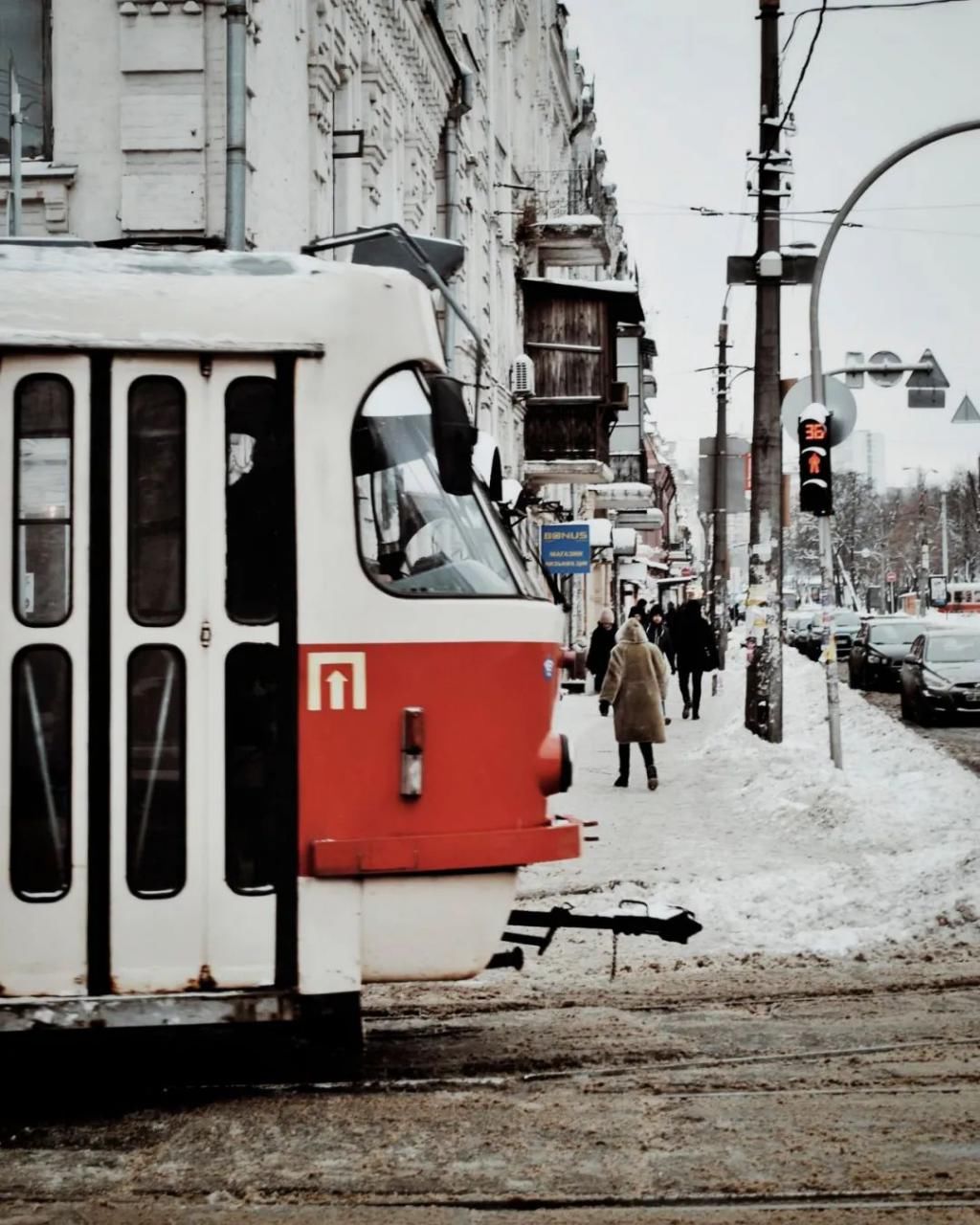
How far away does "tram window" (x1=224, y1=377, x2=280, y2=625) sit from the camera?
6.00 meters

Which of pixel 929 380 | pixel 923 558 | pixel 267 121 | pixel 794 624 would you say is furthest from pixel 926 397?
pixel 923 558

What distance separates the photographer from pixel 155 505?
598cm

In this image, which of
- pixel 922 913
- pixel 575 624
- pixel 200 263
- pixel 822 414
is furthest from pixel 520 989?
pixel 575 624

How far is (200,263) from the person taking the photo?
6.17 m

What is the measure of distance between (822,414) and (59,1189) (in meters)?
13.6

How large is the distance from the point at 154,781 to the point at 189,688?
0.32m

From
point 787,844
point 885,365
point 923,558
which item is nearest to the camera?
point 787,844

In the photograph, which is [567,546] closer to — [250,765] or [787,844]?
[787,844]

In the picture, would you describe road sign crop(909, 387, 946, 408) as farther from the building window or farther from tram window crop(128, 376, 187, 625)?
tram window crop(128, 376, 187, 625)

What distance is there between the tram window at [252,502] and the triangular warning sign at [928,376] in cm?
1715

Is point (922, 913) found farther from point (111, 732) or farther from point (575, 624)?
point (575, 624)

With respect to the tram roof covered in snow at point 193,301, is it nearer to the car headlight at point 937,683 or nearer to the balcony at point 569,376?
the car headlight at point 937,683

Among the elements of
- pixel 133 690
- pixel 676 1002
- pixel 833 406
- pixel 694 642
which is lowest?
pixel 676 1002

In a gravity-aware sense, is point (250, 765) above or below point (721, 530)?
below
